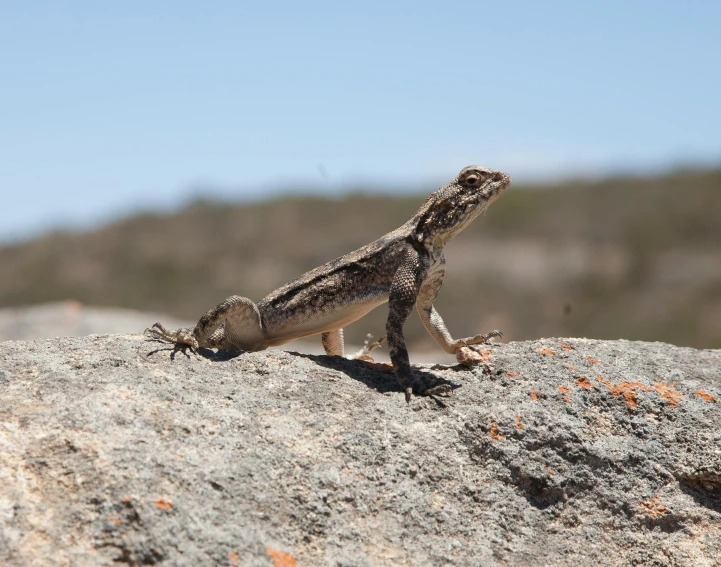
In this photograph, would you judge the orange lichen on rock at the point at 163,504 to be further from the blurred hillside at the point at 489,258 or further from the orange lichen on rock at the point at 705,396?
the blurred hillside at the point at 489,258

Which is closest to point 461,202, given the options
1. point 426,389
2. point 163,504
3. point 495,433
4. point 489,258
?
point 426,389

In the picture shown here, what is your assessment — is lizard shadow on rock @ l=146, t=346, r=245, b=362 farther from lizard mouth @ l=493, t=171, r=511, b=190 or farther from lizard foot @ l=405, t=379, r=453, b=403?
lizard mouth @ l=493, t=171, r=511, b=190

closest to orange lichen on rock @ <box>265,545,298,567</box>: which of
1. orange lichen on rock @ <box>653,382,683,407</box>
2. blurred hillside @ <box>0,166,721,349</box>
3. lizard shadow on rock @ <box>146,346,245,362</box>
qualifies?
lizard shadow on rock @ <box>146,346,245,362</box>

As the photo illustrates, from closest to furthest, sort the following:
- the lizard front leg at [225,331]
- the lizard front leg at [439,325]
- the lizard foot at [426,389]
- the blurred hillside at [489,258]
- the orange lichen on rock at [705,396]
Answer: the lizard foot at [426,389], the orange lichen on rock at [705,396], the lizard front leg at [225,331], the lizard front leg at [439,325], the blurred hillside at [489,258]

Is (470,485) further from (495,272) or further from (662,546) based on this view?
(495,272)

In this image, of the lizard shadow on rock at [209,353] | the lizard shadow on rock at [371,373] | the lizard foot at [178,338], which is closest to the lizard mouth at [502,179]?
the lizard shadow on rock at [371,373]

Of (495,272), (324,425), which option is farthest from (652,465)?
(495,272)

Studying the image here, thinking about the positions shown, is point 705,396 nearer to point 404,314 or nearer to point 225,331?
point 404,314
